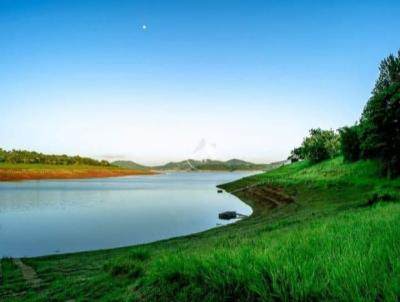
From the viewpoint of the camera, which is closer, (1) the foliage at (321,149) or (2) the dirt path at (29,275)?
(2) the dirt path at (29,275)

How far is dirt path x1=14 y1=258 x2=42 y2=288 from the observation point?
328 inches

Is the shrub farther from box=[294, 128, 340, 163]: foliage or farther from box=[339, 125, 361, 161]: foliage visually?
box=[339, 125, 361, 161]: foliage

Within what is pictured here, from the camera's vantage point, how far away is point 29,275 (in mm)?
9578

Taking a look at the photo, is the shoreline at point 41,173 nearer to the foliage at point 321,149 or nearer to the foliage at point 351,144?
the foliage at point 321,149

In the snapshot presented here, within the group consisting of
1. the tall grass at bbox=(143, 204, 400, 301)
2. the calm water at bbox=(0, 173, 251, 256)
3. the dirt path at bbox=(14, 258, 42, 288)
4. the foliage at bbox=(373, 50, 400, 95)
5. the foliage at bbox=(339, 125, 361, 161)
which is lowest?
the calm water at bbox=(0, 173, 251, 256)

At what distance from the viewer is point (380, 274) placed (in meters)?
3.68

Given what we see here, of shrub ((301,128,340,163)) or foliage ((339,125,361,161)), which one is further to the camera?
shrub ((301,128,340,163))

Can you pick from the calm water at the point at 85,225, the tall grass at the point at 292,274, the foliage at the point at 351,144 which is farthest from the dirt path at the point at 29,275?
the foliage at the point at 351,144

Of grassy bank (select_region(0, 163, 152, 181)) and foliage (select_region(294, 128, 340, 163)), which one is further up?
foliage (select_region(294, 128, 340, 163))

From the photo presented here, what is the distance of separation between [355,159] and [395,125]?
650 inches

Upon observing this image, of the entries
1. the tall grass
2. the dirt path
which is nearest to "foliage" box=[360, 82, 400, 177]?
the tall grass

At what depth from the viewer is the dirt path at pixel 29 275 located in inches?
328

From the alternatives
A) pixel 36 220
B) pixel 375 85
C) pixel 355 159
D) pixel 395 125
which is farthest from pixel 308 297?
pixel 375 85

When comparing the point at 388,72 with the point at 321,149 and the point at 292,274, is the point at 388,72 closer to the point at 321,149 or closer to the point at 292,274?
the point at 321,149
